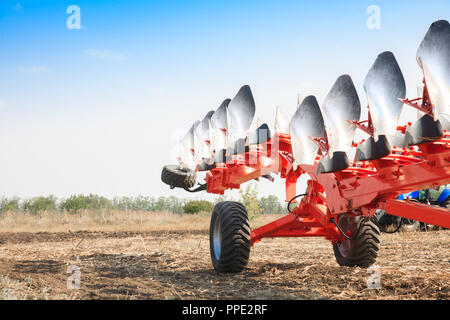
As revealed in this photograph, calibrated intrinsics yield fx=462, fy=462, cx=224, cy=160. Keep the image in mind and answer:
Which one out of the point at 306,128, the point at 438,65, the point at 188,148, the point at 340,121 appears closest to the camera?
the point at 438,65

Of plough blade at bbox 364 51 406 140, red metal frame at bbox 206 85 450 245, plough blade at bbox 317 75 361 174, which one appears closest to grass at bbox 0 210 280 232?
red metal frame at bbox 206 85 450 245

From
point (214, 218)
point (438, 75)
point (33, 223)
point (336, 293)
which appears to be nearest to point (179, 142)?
point (214, 218)

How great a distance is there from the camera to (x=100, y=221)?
21.7 m

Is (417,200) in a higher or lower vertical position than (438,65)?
lower

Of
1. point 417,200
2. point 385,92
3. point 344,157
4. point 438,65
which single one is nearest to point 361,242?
point 344,157

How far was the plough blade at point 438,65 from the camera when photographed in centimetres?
320

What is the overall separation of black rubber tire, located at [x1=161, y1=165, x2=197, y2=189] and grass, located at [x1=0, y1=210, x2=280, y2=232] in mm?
10266

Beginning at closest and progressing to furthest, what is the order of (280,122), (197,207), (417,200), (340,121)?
(340,121), (280,122), (417,200), (197,207)

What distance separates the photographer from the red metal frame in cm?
374

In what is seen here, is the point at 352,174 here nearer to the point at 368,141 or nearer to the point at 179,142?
the point at 368,141

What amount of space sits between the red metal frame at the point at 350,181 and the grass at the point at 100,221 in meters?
13.0

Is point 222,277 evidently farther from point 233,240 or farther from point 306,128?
point 306,128

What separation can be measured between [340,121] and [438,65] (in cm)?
130

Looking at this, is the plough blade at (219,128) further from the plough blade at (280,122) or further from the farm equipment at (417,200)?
the farm equipment at (417,200)
